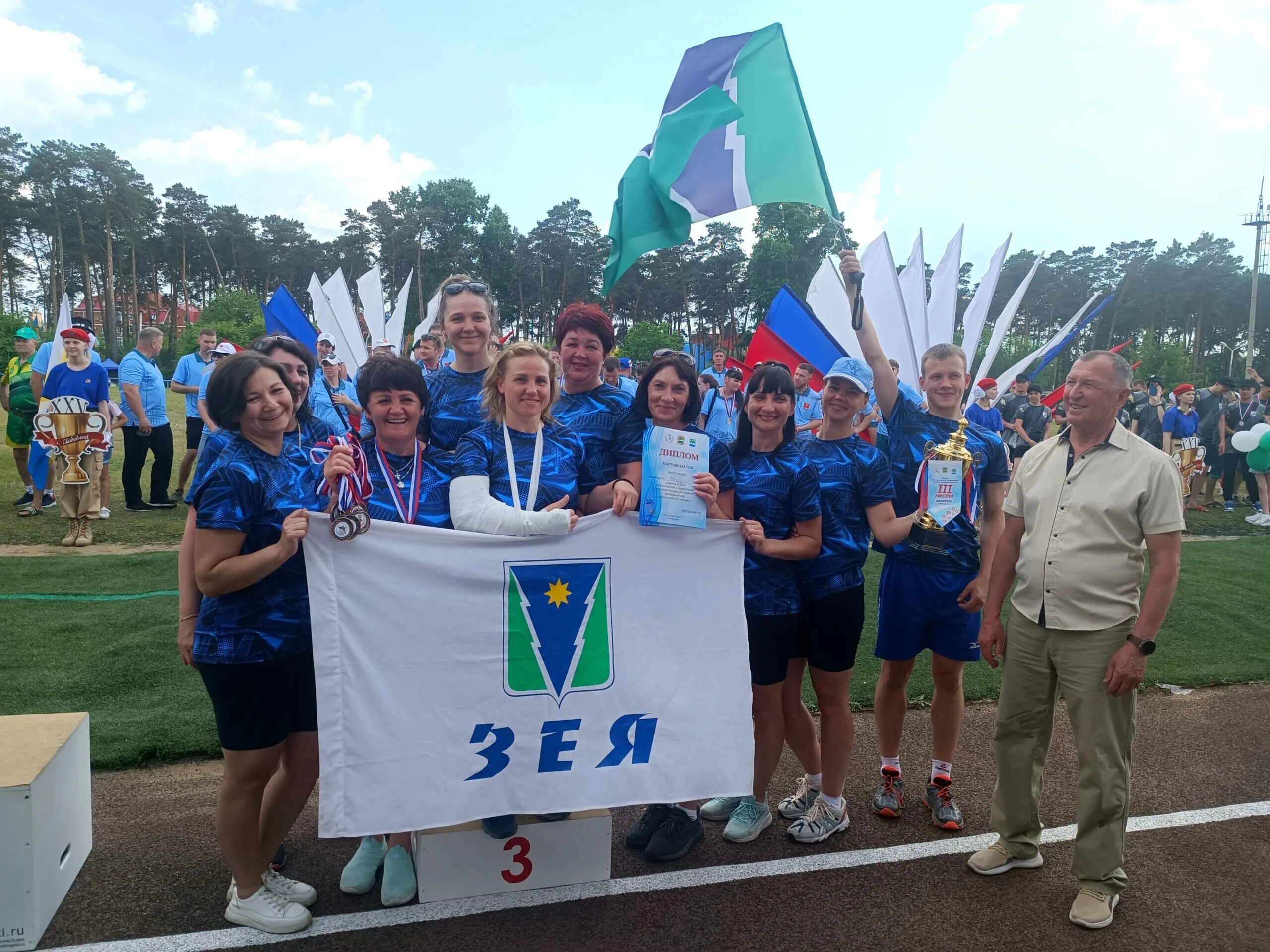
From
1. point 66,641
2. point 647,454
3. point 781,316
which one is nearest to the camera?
point 647,454

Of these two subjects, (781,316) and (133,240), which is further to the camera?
(133,240)

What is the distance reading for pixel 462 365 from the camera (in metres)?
3.62

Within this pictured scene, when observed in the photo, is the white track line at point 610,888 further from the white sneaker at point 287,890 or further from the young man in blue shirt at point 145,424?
the young man in blue shirt at point 145,424

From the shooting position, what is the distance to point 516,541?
2.90 m

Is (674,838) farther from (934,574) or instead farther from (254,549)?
(254,549)

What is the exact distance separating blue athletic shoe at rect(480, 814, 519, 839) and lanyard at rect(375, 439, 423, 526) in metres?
1.14

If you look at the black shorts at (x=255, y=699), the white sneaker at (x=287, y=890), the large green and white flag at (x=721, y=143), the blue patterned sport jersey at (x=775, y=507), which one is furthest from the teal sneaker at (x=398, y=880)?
the large green and white flag at (x=721, y=143)

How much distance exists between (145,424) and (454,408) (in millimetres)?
8094

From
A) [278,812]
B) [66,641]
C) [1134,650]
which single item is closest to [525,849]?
[278,812]

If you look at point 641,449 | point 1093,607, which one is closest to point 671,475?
point 641,449

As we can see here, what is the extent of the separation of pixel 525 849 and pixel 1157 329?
81929 mm

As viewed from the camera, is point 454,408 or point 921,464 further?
point 921,464

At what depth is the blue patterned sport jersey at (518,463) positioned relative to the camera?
2.92m

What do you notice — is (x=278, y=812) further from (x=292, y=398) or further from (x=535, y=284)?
(x=535, y=284)
